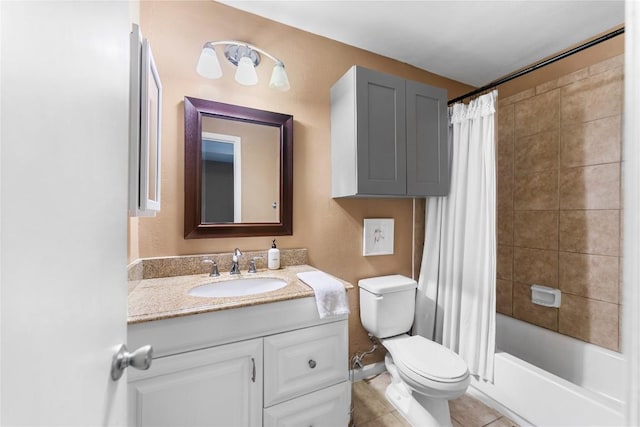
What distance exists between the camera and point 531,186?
2102 mm

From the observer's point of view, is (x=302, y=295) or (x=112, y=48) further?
(x=302, y=295)

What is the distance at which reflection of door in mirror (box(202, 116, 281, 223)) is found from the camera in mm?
1519

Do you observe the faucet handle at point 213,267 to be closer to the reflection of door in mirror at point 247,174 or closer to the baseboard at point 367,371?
the reflection of door in mirror at point 247,174

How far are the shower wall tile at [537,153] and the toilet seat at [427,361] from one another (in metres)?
1.60

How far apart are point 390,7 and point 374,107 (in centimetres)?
57

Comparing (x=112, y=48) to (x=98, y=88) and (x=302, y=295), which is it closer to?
(x=98, y=88)

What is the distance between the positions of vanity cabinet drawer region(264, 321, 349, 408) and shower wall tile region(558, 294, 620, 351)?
1715 millimetres

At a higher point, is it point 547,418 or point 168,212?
point 168,212

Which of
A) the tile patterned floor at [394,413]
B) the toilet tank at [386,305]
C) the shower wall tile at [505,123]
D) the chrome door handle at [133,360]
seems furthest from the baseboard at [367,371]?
the shower wall tile at [505,123]

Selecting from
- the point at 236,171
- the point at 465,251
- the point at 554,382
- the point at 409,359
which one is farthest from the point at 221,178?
the point at 554,382

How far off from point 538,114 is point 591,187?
0.68m

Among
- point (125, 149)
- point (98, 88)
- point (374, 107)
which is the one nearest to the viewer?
point (98, 88)

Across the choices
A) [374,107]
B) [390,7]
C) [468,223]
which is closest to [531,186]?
[468,223]

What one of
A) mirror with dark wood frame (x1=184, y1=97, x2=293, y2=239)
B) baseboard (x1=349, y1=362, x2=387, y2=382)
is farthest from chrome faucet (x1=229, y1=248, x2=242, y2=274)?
baseboard (x1=349, y1=362, x2=387, y2=382)
